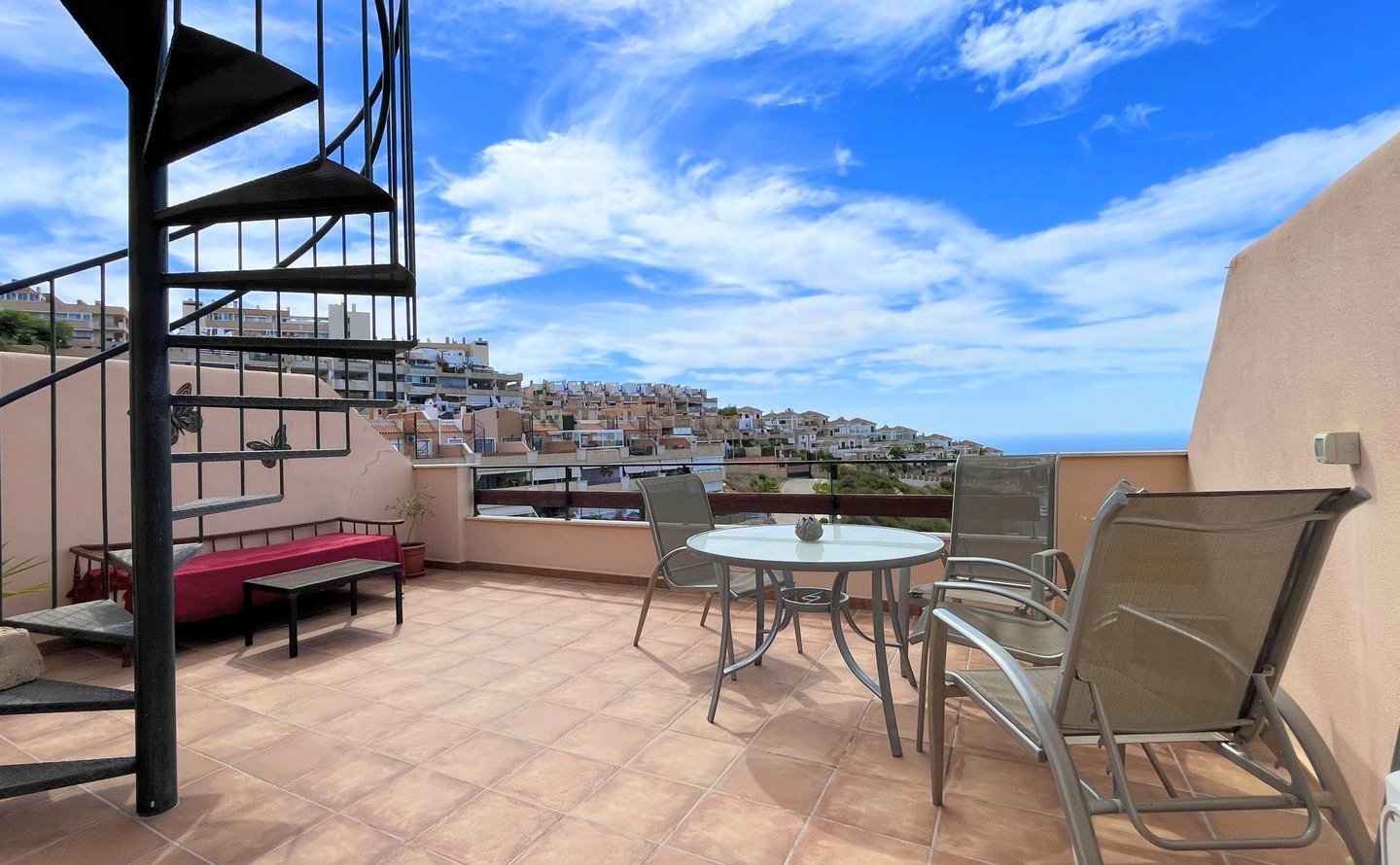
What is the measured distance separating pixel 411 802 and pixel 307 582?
7.10 feet

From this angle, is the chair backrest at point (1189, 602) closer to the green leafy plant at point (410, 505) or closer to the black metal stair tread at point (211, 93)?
the black metal stair tread at point (211, 93)

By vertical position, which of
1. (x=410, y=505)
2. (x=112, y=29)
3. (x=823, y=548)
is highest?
(x=112, y=29)

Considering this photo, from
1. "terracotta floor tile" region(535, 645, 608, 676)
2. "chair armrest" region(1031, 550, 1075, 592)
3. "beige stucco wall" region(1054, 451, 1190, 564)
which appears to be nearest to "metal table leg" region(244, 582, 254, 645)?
"terracotta floor tile" region(535, 645, 608, 676)

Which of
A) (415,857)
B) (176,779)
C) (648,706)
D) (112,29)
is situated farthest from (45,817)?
(112,29)

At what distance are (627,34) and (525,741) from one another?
211 inches

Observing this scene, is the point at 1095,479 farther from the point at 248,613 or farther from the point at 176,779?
the point at 248,613

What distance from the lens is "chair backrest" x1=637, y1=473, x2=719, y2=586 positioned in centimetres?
320

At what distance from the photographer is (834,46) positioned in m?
6.36

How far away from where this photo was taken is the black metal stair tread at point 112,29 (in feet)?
5.46

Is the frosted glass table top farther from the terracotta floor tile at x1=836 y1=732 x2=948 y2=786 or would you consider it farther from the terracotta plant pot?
the terracotta plant pot

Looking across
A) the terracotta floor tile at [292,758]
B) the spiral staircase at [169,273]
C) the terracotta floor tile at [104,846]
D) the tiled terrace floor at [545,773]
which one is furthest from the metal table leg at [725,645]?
the terracotta floor tile at [104,846]

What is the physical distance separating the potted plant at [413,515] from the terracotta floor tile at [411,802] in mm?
3492

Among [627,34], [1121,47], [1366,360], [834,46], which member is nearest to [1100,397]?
[1121,47]

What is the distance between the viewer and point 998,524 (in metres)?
2.93
